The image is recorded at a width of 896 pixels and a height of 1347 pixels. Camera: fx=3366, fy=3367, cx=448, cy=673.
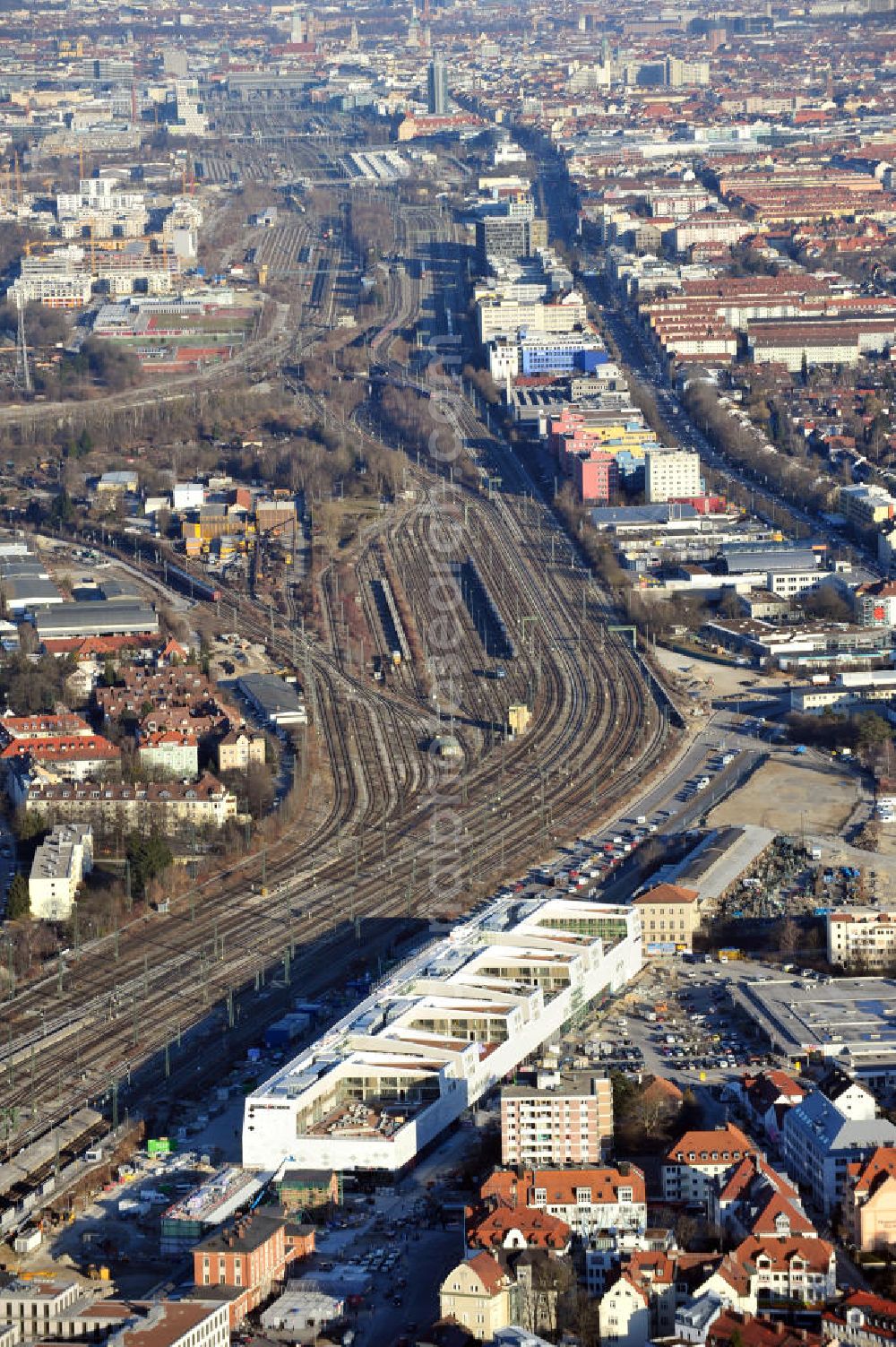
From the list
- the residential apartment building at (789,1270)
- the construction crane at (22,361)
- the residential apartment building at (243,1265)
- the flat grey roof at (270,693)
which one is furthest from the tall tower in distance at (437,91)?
the residential apartment building at (789,1270)

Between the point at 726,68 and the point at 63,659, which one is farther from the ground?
the point at 726,68

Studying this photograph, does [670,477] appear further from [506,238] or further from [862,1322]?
[862,1322]

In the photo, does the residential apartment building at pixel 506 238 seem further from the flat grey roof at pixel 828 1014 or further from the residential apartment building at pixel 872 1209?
the residential apartment building at pixel 872 1209

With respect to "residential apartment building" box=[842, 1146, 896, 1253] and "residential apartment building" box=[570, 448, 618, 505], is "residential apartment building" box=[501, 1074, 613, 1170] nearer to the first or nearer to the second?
"residential apartment building" box=[842, 1146, 896, 1253]

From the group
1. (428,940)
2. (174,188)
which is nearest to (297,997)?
(428,940)

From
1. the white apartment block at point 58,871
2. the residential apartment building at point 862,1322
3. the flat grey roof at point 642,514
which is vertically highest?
the flat grey roof at point 642,514

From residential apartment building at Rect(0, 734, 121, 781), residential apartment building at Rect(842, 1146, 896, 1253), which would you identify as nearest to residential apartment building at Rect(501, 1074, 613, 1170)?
residential apartment building at Rect(842, 1146, 896, 1253)

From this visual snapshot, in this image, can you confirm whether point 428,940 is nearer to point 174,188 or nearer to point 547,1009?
point 547,1009
